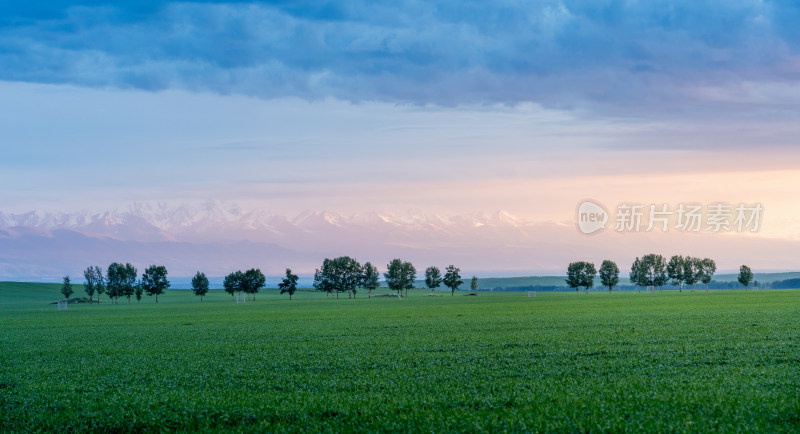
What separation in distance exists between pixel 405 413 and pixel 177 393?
757 cm

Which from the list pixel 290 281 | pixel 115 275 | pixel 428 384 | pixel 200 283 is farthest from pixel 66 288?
pixel 428 384

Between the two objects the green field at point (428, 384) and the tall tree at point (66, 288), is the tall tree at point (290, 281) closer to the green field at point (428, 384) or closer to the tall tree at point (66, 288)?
the tall tree at point (66, 288)

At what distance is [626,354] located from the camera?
23.4 meters

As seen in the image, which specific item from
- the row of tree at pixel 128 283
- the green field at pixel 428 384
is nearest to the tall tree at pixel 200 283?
the row of tree at pixel 128 283

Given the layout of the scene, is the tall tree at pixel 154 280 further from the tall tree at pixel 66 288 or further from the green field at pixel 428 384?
the green field at pixel 428 384

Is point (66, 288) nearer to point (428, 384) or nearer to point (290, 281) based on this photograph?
point (290, 281)

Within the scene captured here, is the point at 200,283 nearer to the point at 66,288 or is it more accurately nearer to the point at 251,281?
the point at 251,281

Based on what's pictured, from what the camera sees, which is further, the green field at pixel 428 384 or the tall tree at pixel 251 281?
the tall tree at pixel 251 281

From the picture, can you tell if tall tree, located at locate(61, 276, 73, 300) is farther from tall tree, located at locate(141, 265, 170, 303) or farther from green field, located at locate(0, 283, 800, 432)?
green field, located at locate(0, 283, 800, 432)

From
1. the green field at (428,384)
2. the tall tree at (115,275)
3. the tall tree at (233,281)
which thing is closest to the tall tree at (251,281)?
the tall tree at (233,281)

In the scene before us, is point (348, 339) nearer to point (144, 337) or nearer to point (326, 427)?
point (144, 337)

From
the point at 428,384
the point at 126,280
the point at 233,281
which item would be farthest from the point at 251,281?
the point at 428,384

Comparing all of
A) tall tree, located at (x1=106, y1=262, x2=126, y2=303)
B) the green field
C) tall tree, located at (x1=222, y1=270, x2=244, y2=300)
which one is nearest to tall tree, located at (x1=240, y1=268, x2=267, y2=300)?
tall tree, located at (x1=222, y1=270, x2=244, y2=300)

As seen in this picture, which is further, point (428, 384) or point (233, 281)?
point (233, 281)
